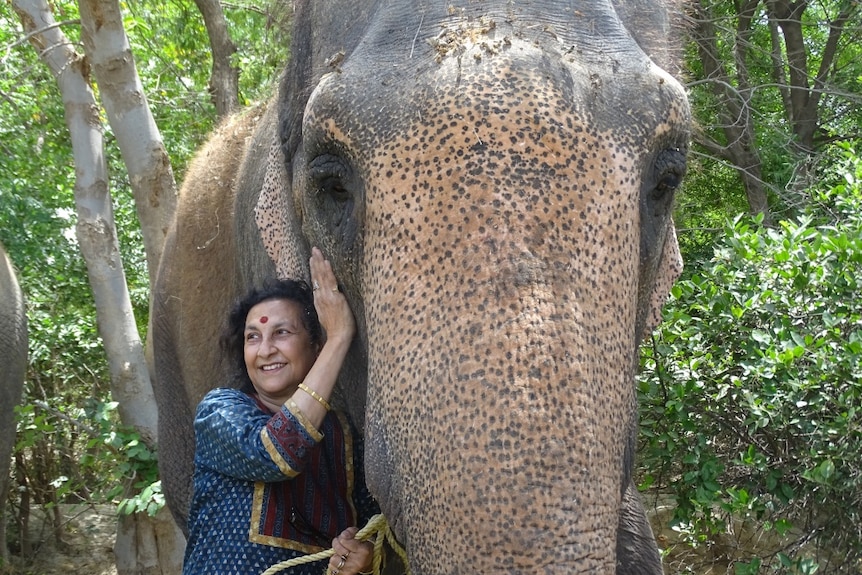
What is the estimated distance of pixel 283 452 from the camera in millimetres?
2330

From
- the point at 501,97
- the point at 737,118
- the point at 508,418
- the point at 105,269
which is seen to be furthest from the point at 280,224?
the point at 737,118

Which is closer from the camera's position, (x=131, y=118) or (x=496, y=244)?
(x=496, y=244)

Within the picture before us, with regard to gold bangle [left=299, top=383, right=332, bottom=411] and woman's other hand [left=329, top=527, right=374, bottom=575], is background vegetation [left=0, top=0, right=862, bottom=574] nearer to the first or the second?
gold bangle [left=299, top=383, right=332, bottom=411]

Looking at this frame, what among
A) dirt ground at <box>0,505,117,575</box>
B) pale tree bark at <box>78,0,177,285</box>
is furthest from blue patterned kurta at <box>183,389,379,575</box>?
dirt ground at <box>0,505,117,575</box>

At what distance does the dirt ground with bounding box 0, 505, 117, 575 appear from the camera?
287 inches

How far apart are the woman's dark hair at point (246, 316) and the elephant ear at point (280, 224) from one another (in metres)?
0.04

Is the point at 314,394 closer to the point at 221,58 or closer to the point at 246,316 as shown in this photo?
the point at 246,316

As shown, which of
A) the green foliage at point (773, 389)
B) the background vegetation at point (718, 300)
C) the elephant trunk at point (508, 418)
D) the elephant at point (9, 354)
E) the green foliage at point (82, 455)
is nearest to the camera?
the elephant trunk at point (508, 418)

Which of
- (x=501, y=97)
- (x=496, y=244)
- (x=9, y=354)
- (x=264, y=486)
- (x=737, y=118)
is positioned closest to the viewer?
(x=496, y=244)

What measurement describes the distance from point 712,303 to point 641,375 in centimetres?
56

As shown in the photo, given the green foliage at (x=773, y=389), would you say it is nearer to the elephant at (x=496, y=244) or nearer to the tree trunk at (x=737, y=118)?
the elephant at (x=496, y=244)

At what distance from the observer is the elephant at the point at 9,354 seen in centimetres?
634

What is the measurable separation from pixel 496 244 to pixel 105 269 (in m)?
4.10

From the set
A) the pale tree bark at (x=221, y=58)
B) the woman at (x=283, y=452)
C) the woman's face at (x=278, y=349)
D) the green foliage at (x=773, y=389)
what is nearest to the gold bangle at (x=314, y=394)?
the woman at (x=283, y=452)
